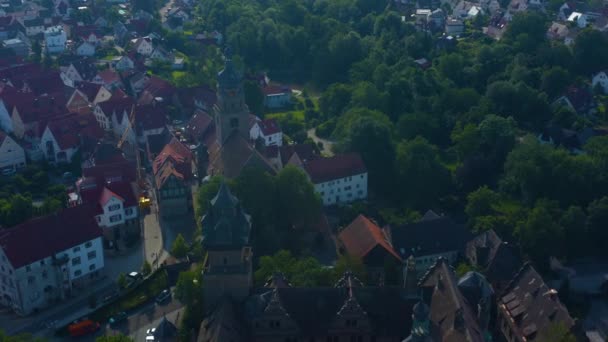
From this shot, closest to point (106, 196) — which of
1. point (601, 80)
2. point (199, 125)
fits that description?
point (199, 125)

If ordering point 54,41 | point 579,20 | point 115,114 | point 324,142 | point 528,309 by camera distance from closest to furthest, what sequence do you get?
point 528,309 < point 115,114 < point 324,142 < point 54,41 < point 579,20

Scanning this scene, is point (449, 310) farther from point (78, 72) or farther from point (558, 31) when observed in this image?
point (558, 31)

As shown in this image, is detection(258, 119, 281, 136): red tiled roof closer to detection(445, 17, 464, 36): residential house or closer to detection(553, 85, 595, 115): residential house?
detection(553, 85, 595, 115): residential house

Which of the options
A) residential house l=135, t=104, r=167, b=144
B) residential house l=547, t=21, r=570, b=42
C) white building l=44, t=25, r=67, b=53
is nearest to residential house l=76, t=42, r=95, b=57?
white building l=44, t=25, r=67, b=53

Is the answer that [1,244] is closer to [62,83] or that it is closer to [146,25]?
[62,83]

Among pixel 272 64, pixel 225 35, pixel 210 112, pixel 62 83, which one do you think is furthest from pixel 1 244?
pixel 225 35
